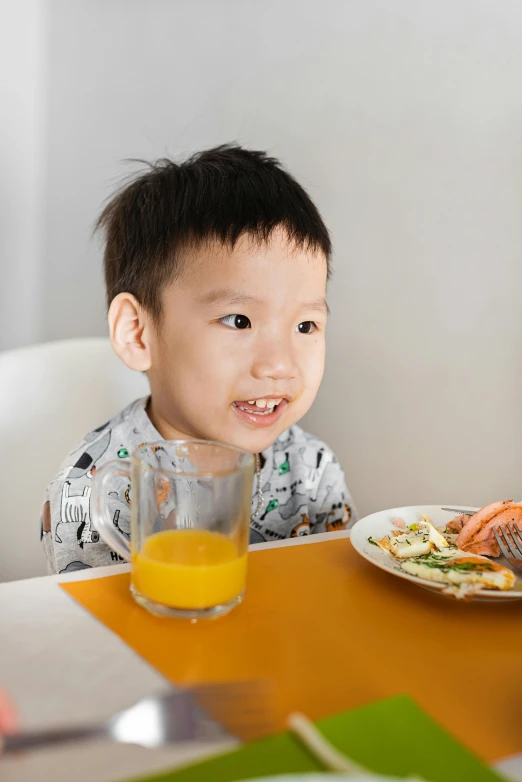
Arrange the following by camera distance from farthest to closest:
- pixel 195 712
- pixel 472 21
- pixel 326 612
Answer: pixel 472 21 → pixel 326 612 → pixel 195 712

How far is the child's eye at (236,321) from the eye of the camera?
0.96m

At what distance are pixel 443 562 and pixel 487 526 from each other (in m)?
0.10

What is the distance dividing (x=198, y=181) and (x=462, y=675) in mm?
723

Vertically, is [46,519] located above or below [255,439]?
below

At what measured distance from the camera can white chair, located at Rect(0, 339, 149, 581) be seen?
3.74ft

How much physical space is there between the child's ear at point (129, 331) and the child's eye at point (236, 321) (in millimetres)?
142

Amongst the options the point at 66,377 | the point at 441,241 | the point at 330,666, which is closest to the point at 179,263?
the point at 66,377

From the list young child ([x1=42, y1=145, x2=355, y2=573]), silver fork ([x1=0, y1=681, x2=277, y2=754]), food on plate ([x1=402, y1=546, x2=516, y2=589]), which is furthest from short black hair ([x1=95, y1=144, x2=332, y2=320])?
silver fork ([x1=0, y1=681, x2=277, y2=754])

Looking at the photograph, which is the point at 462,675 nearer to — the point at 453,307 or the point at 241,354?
A: the point at 241,354

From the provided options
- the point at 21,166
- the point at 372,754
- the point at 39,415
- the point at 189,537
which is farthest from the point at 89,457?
the point at 21,166

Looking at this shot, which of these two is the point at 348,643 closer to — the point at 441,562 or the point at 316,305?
the point at 441,562

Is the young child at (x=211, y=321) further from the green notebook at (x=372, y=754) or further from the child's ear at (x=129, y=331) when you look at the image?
the green notebook at (x=372, y=754)

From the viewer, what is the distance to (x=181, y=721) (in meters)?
0.45

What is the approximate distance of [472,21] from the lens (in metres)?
1.18
